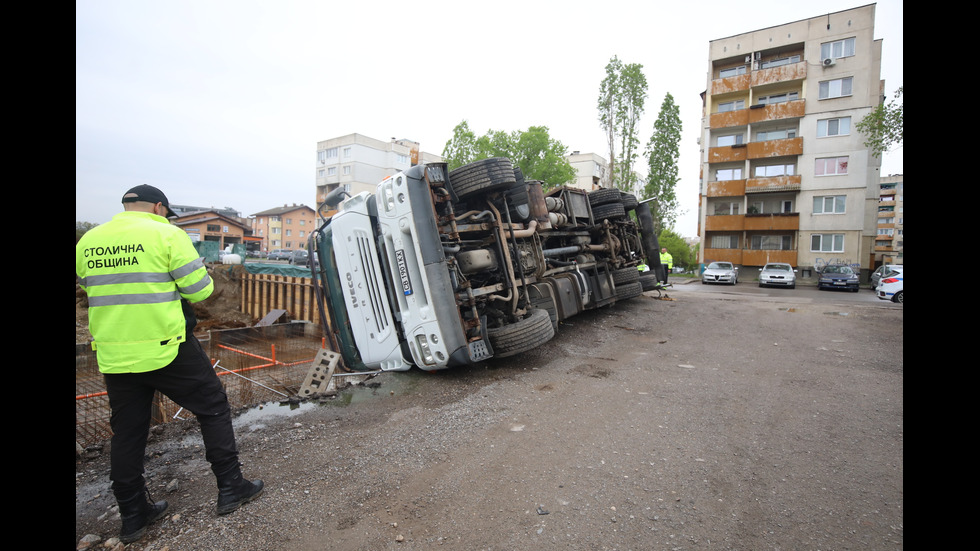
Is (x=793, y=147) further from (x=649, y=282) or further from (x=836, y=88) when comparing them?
(x=649, y=282)

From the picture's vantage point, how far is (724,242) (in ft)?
104

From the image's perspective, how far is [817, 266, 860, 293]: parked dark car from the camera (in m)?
21.7

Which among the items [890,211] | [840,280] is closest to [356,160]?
[840,280]

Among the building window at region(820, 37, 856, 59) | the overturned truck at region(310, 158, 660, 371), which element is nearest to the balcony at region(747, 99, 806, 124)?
the building window at region(820, 37, 856, 59)

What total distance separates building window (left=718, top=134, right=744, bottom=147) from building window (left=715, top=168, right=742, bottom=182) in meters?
1.77

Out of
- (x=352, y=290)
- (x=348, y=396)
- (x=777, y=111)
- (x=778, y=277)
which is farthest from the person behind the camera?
(x=777, y=111)

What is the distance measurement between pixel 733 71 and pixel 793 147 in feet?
23.6

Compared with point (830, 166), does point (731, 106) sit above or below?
above

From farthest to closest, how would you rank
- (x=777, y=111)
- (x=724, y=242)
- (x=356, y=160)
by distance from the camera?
(x=356, y=160) → (x=724, y=242) → (x=777, y=111)

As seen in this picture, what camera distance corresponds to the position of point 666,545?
217 cm

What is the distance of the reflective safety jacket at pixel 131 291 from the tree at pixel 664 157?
96.0 ft

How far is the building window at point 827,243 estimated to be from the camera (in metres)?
27.6

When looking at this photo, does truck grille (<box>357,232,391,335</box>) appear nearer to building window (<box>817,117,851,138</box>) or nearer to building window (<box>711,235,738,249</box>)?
building window (<box>711,235,738,249</box>)
